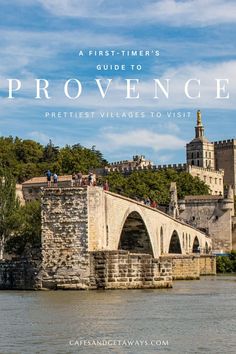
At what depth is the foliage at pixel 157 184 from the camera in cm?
9425

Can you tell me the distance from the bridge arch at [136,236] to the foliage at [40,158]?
2050 inches

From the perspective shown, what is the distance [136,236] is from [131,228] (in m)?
1.25

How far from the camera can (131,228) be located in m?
48.5

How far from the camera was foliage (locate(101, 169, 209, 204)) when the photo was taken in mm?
94250

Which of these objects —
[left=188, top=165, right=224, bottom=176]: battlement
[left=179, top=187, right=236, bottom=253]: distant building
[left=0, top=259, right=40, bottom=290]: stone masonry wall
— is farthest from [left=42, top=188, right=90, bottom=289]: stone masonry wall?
[left=188, top=165, right=224, bottom=176]: battlement

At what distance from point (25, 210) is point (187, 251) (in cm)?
1251

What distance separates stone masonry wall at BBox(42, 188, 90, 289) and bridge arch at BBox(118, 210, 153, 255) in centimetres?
1238

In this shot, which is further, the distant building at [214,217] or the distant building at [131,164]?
the distant building at [131,164]

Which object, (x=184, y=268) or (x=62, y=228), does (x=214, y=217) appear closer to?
(x=184, y=268)

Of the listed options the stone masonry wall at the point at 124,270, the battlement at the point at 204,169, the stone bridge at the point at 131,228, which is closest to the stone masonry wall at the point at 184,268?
the stone bridge at the point at 131,228

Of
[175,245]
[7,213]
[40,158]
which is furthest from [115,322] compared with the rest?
[40,158]

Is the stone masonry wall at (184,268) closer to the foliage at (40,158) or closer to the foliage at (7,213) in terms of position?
the foliage at (7,213)

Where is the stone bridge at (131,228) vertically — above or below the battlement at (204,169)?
below

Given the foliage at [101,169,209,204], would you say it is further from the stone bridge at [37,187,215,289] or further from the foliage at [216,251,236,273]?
the stone bridge at [37,187,215,289]
